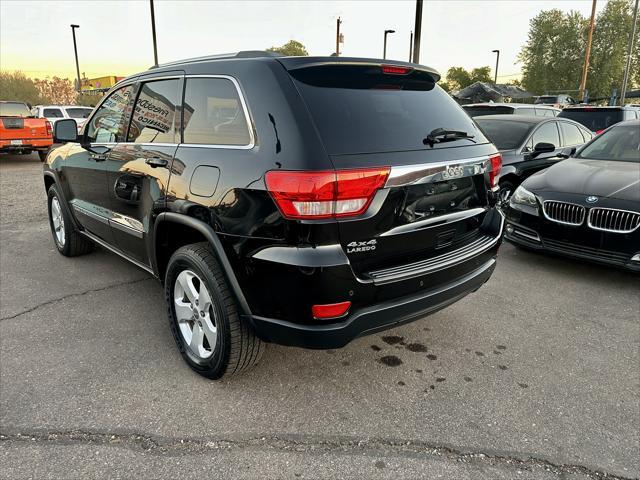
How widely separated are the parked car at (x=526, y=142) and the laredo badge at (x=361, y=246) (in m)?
4.67

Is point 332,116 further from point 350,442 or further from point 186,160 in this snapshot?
point 350,442

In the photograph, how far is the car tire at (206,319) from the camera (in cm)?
251

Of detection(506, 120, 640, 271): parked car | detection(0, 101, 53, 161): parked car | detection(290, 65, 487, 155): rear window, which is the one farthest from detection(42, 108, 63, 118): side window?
detection(290, 65, 487, 155): rear window

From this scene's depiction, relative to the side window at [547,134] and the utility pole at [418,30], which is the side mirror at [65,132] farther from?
the utility pole at [418,30]

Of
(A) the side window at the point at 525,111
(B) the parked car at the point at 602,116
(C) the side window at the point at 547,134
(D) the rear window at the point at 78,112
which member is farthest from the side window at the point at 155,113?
(D) the rear window at the point at 78,112

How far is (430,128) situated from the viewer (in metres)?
2.70

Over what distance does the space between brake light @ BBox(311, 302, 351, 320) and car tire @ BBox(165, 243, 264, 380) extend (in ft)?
1.36

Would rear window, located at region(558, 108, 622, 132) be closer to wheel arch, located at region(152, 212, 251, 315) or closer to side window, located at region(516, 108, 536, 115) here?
side window, located at region(516, 108, 536, 115)

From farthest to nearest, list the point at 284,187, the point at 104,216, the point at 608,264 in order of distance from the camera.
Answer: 1. the point at 608,264
2. the point at 104,216
3. the point at 284,187

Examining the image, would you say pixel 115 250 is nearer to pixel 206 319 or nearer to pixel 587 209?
pixel 206 319

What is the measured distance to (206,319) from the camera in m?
2.76

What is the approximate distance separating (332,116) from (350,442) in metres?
1.61

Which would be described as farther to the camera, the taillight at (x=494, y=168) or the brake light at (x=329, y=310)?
the taillight at (x=494, y=168)

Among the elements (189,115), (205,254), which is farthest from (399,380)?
(189,115)
